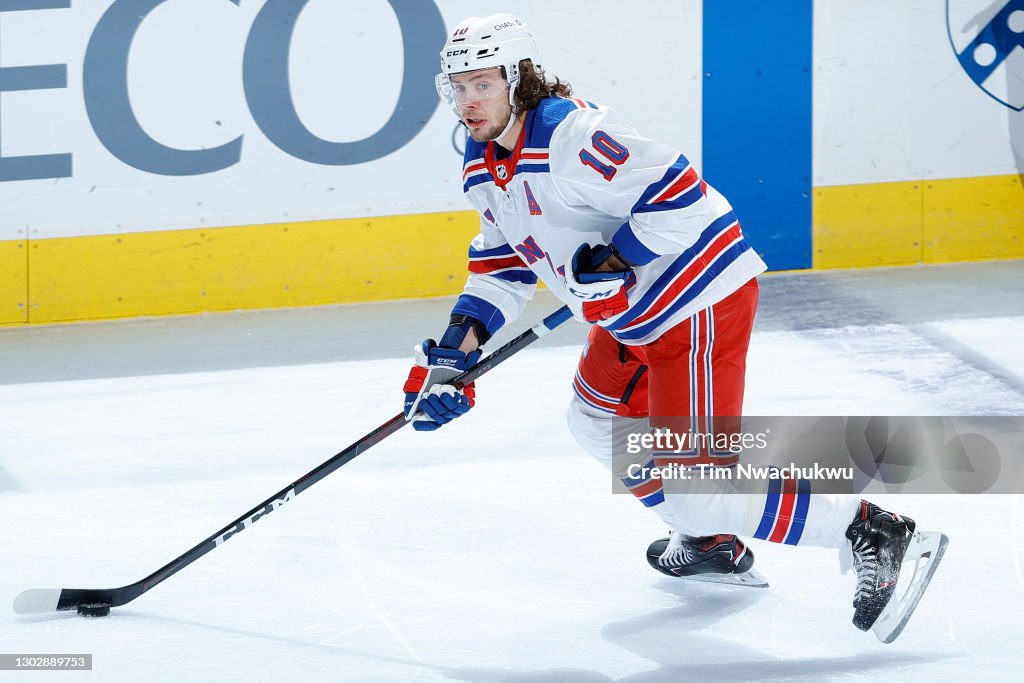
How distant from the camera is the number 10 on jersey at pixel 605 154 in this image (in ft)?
7.89

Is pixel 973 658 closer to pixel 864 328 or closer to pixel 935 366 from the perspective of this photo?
pixel 935 366

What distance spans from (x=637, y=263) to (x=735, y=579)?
741 millimetres

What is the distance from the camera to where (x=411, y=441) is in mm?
3812

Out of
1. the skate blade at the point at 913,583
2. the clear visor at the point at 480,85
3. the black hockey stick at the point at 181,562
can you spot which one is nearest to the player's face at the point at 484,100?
the clear visor at the point at 480,85

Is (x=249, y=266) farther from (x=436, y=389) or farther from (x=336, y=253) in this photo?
(x=436, y=389)

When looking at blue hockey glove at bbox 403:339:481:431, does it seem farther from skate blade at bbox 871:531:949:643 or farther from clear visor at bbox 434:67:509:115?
skate blade at bbox 871:531:949:643

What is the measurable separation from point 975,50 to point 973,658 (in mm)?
3830

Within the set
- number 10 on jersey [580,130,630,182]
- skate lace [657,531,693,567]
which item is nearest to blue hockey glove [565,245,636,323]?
number 10 on jersey [580,130,630,182]

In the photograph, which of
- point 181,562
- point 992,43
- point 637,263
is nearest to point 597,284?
point 637,263

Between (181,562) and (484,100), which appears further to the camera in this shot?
(181,562)

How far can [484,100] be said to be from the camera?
2.47m

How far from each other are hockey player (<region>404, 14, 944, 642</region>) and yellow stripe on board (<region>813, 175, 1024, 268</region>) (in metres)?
3.22

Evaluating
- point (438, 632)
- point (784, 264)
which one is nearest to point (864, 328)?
point (784, 264)

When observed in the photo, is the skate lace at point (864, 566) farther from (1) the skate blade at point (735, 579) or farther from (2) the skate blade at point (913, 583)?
(1) the skate blade at point (735, 579)
